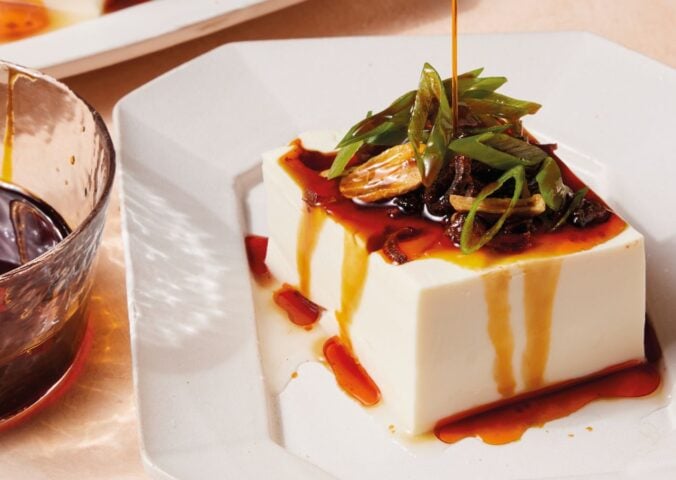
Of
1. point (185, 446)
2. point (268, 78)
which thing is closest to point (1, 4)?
point (268, 78)

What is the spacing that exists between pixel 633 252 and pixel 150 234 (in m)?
0.95

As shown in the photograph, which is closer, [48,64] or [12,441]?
[12,441]

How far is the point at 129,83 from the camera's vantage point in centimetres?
281

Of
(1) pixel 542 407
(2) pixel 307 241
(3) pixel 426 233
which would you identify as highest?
(3) pixel 426 233

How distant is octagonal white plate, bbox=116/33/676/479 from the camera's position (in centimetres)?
184

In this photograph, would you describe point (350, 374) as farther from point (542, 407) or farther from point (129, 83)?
point (129, 83)

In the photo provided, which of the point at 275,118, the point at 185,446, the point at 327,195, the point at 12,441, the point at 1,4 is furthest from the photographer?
the point at 1,4

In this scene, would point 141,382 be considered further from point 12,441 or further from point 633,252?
point 633,252

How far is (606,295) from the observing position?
1980 millimetres

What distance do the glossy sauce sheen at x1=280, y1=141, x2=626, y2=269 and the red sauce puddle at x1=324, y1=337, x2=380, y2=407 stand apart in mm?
282

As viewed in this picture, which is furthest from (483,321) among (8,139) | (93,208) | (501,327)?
(8,139)

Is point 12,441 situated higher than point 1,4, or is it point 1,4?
point 1,4

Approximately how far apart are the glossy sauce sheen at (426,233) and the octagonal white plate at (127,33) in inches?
30.8

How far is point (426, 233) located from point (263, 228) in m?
0.55
